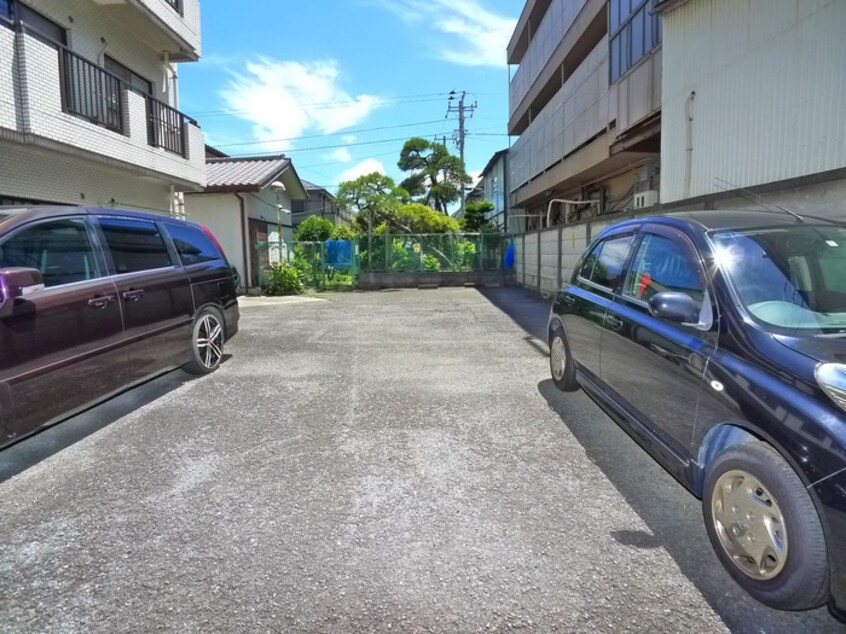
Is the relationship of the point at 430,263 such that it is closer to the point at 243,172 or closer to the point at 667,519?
the point at 243,172

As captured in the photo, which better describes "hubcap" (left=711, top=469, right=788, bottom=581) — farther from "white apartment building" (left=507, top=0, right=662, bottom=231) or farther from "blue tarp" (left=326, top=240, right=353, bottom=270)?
"blue tarp" (left=326, top=240, right=353, bottom=270)

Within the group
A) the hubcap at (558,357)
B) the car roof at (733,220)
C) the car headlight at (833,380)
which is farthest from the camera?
the hubcap at (558,357)

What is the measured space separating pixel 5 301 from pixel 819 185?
6.22m

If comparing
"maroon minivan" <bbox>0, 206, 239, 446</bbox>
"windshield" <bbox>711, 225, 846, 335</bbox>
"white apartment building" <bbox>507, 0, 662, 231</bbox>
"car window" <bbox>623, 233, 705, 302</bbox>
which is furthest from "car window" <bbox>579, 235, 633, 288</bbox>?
"white apartment building" <bbox>507, 0, 662, 231</bbox>

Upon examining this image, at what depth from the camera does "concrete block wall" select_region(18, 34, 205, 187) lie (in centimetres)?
780

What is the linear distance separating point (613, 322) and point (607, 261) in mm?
813

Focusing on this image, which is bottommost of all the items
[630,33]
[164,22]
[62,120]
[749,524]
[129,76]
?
[749,524]

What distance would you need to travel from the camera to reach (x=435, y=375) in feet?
19.6

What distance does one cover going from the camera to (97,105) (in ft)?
32.3

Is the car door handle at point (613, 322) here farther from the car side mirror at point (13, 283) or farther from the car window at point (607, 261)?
the car side mirror at point (13, 283)

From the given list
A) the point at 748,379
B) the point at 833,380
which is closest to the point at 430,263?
the point at 748,379

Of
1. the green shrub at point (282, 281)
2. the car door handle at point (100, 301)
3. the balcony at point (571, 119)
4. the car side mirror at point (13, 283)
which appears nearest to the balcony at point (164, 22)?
the green shrub at point (282, 281)

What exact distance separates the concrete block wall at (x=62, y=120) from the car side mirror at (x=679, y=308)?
354 inches

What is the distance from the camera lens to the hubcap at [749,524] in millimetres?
2113
